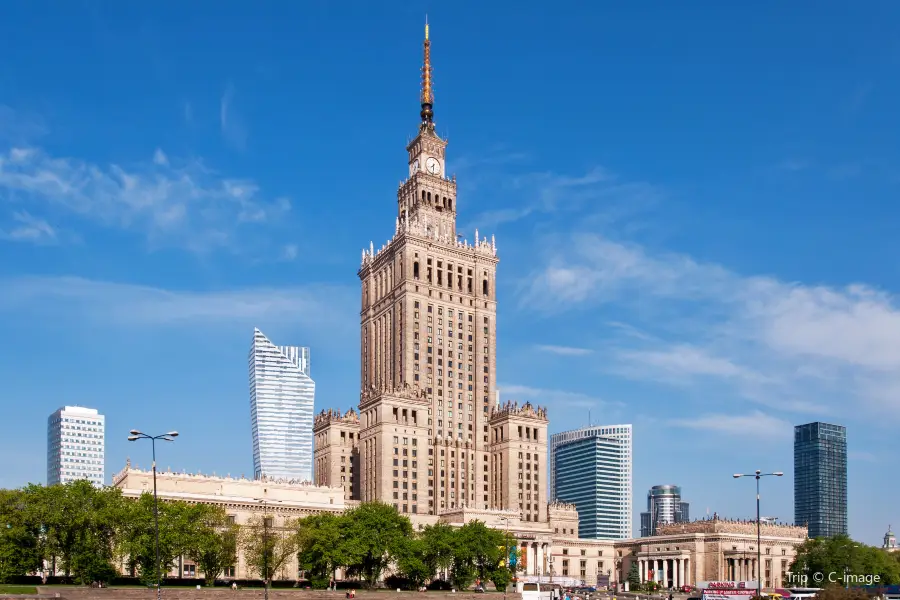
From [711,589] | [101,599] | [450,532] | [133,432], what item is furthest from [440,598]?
[133,432]

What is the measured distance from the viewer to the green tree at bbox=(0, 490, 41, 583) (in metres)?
132

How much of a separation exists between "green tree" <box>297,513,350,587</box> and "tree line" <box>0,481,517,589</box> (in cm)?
15

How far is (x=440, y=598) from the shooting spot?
148 m

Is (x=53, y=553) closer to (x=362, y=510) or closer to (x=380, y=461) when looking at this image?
(x=362, y=510)

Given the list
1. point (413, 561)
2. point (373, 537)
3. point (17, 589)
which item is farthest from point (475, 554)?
point (17, 589)

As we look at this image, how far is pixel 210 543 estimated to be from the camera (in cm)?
14288

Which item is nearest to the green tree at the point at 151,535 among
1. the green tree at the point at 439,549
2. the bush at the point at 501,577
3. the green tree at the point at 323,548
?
the green tree at the point at 323,548

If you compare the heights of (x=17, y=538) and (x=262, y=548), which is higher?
(x=17, y=538)

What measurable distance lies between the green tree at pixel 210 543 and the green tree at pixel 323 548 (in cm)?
1078

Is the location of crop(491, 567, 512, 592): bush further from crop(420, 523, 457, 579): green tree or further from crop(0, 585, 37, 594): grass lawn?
crop(0, 585, 37, 594): grass lawn

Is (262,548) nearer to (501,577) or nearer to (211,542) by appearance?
(211,542)

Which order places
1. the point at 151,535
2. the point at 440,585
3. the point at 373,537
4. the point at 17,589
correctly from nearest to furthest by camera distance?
1. the point at 17,589
2. the point at 151,535
3. the point at 373,537
4. the point at 440,585

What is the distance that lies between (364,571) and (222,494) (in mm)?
32735

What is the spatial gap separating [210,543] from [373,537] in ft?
85.5
